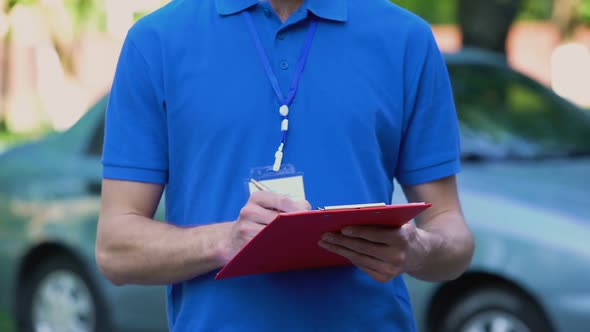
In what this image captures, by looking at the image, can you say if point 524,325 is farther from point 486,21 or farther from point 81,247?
point 486,21

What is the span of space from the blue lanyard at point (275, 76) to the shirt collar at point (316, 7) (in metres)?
0.02

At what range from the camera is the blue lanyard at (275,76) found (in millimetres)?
2406

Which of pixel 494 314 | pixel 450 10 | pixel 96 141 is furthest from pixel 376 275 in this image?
pixel 450 10

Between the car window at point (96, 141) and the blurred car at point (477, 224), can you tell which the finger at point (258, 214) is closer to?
the blurred car at point (477, 224)

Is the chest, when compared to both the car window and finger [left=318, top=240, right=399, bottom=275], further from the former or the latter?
the car window

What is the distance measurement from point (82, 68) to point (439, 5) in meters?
14.3

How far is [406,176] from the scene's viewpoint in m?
2.61

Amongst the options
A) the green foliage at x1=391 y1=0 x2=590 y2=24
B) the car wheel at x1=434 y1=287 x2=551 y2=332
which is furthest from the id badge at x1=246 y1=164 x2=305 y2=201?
the green foliage at x1=391 y1=0 x2=590 y2=24

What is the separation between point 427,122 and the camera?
8.43ft

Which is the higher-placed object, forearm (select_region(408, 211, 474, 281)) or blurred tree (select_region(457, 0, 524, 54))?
forearm (select_region(408, 211, 474, 281))

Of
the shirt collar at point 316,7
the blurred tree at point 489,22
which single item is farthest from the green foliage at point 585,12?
the shirt collar at point 316,7

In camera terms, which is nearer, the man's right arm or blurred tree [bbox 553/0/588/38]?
the man's right arm

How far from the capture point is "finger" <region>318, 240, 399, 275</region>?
2.19 meters

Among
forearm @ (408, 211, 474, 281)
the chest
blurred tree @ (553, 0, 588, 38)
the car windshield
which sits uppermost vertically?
the chest
